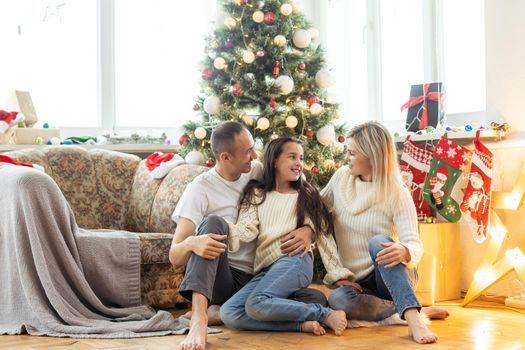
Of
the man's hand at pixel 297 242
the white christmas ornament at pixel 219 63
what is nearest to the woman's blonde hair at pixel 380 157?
the man's hand at pixel 297 242

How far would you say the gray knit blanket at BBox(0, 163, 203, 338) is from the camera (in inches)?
106

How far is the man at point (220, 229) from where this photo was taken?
2.50m

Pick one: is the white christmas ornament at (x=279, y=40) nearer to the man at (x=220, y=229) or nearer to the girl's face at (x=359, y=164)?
the man at (x=220, y=229)

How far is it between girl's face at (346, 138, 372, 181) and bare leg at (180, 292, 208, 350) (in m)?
0.81

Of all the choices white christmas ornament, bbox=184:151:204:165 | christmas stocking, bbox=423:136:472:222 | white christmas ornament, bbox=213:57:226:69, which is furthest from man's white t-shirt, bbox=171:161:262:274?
white christmas ornament, bbox=213:57:226:69

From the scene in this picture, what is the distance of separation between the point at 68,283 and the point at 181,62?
2.47 m

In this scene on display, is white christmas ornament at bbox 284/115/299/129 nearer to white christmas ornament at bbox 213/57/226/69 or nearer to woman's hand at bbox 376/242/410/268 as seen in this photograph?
white christmas ornament at bbox 213/57/226/69

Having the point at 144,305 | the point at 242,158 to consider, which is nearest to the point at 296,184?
Answer: the point at 242,158

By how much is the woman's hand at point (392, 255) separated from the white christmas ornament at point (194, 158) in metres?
1.59

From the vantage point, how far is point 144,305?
125 inches

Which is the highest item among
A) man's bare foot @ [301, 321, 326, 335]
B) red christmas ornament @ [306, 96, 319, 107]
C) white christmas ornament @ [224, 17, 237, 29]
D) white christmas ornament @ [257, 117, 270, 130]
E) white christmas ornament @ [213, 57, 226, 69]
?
white christmas ornament @ [224, 17, 237, 29]

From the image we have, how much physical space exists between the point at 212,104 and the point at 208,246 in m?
1.61

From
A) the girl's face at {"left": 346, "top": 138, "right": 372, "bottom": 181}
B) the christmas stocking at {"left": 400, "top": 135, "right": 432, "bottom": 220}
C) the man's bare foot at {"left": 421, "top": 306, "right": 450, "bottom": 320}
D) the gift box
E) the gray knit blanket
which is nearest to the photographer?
the gray knit blanket

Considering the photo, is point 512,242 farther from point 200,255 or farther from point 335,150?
point 200,255
